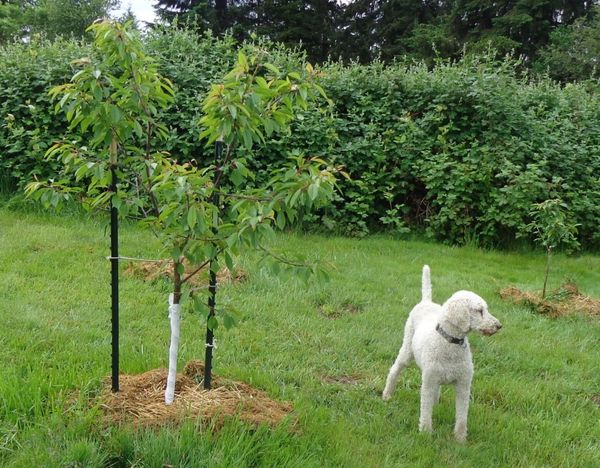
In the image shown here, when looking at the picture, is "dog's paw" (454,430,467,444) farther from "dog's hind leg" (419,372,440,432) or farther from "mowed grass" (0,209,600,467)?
"dog's hind leg" (419,372,440,432)

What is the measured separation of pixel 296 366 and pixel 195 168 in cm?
192

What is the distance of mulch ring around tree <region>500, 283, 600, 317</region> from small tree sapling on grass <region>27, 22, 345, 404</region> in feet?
13.3

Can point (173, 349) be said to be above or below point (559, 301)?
above

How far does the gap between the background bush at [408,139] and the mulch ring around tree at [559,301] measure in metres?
1.79

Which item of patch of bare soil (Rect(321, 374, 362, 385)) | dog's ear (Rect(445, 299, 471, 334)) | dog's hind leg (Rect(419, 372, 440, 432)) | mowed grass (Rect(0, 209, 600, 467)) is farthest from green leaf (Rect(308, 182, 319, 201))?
patch of bare soil (Rect(321, 374, 362, 385))

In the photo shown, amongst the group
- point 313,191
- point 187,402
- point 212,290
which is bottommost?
point 187,402

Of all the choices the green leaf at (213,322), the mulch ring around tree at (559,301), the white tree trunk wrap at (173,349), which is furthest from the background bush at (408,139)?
the green leaf at (213,322)

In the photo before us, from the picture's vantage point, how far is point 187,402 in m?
2.96

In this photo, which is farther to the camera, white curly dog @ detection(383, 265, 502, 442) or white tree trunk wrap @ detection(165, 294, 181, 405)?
white curly dog @ detection(383, 265, 502, 442)

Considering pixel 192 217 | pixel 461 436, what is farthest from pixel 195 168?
pixel 461 436

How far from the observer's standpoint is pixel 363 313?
529 cm

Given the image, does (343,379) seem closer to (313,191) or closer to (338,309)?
(338,309)

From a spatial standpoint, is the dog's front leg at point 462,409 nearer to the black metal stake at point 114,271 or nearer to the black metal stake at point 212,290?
the black metal stake at point 212,290

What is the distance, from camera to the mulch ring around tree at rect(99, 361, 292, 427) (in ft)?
9.34
